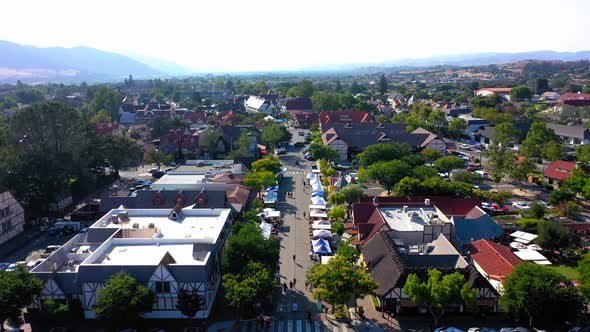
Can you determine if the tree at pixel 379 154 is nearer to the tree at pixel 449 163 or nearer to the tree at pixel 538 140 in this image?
the tree at pixel 449 163

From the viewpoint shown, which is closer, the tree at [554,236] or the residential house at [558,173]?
the tree at [554,236]

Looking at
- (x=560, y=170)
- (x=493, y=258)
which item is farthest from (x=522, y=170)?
(x=493, y=258)

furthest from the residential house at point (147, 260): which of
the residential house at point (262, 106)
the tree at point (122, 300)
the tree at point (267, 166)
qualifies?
the residential house at point (262, 106)

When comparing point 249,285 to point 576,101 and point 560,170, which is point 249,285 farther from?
point 576,101

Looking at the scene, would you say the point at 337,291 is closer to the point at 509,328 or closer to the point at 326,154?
the point at 509,328

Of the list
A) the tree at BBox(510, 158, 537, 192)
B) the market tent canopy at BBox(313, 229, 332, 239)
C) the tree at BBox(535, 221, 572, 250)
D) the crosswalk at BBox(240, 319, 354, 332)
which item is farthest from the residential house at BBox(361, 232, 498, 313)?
the tree at BBox(510, 158, 537, 192)

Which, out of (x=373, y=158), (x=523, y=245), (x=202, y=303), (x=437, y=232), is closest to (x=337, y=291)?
(x=202, y=303)

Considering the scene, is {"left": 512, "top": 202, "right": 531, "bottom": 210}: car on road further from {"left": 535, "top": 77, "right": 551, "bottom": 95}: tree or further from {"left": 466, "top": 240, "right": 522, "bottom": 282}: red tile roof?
{"left": 535, "top": 77, "right": 551, "bottom": 95}: tree
